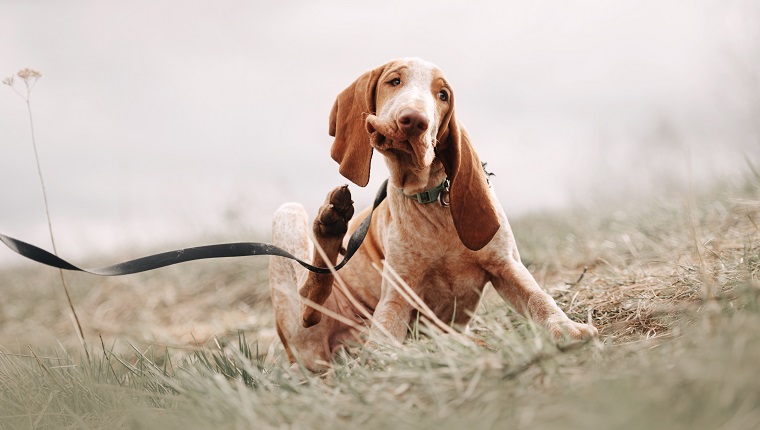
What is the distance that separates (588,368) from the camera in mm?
1908

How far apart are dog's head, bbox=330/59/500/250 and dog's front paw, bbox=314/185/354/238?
10cm

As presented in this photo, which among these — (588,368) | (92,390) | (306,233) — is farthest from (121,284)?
(588,368)

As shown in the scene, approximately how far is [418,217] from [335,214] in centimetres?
41

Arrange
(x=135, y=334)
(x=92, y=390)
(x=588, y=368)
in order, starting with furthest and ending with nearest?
1. (x=135, y=334)
2. (x=92, y=390)
3. (x=588, y=368)

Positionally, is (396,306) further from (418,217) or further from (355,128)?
(355,128)

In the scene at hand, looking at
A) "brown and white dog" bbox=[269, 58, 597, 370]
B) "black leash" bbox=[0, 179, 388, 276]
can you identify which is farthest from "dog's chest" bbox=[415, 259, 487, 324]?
"black leash" bbox=[0, 179, 388, 276]

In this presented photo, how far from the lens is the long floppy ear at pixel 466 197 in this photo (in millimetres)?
2779

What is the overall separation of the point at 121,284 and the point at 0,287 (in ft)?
8.73

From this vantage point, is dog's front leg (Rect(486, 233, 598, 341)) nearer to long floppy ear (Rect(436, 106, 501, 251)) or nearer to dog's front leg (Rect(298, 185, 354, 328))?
long floppy ear (Rect(436, 106, 501, 251))

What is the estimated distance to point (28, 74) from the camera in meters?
3.25

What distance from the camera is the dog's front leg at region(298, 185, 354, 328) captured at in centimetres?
282

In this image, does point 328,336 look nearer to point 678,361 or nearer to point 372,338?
point 372,338

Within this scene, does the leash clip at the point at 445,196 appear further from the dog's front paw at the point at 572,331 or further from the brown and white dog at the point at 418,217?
the dog's front paw at the point at 572,331

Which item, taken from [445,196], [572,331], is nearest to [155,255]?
[445,196]
